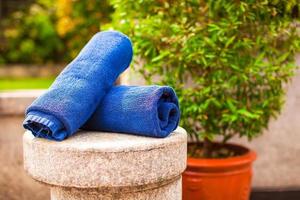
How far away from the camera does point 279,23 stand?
3.35 meters

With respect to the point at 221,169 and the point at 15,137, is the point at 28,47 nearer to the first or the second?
the point at 15,137

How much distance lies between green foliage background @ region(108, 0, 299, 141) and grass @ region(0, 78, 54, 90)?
15.3ft

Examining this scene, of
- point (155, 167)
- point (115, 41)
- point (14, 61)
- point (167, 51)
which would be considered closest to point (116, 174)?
point (155, 167)

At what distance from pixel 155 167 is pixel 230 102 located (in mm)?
1067

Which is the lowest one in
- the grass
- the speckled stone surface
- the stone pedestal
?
the grass

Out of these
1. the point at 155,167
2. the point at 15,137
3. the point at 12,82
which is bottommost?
the point at 12,82

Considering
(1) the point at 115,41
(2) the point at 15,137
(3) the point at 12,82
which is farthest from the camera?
(3) the point at 12,82

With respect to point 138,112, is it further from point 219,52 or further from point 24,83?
point 24,83

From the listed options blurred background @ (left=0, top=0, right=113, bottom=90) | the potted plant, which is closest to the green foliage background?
the potted plant

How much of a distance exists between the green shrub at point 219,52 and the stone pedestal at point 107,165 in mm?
853

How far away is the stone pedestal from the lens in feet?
7.69

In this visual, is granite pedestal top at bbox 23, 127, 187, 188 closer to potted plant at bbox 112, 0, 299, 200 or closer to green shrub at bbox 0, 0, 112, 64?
potted plant at bbox 112, 0, 299, 200

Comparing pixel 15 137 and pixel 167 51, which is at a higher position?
pixel 167 51

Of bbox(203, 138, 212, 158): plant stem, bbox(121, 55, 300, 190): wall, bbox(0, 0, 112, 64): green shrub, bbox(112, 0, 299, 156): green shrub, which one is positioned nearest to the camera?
bbox(112, 0, 299, 156): green shrub
